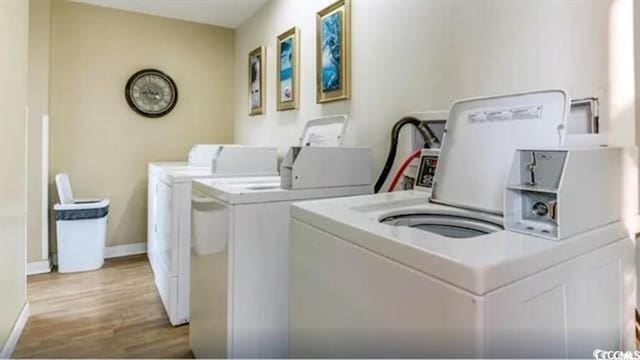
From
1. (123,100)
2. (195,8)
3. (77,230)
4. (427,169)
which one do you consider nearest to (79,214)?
(77,230)

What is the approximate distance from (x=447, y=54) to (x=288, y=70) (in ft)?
4.86

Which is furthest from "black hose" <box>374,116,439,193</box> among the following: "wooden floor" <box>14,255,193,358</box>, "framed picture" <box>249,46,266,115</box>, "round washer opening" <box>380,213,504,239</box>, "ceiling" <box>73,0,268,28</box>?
"ceiling" <box>73,0,268,28</box>

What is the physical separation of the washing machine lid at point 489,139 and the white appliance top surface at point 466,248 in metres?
0.31

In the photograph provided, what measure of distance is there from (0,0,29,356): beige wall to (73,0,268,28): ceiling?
1372 mm

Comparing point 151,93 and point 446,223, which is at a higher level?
point 151,93

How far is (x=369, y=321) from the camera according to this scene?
0.82m

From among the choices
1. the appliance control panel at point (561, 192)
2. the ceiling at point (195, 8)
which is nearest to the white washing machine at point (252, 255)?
the appliance control panel at point (561, 192)

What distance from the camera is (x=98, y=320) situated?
92.5 inches

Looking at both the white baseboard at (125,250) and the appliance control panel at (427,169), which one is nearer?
the appliance control panel at (427,169)

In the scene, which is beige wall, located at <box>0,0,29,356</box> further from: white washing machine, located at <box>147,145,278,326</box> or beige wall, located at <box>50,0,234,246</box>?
beige wall, located at <box>50,0,234,246</box>

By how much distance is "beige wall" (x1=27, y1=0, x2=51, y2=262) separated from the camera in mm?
3123

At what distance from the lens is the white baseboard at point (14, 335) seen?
186 cm

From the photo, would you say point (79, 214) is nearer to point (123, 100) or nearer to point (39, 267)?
point (39, 267)

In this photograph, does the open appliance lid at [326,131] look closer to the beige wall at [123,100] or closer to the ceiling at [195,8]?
the ceiling at [195,8]
